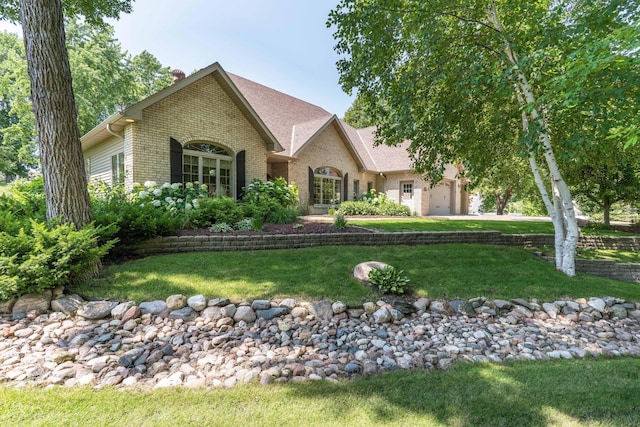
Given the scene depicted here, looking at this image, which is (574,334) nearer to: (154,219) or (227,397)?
(227,397)

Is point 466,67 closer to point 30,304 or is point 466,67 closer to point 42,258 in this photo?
point 42,258

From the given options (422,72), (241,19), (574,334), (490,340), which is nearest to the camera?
(490,340)

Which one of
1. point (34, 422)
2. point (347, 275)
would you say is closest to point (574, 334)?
point (347, 275)

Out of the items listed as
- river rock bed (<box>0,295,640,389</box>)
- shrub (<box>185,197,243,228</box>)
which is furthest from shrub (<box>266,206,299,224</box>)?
river rock bed (<box>0,295,640,389</box>)

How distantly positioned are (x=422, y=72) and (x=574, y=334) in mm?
5142

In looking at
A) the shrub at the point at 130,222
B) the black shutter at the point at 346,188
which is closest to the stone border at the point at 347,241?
the shrub at the point at 130,222

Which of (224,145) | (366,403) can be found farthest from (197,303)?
(224,145)

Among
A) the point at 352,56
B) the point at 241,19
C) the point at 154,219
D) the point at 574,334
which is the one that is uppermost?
the point at 241,19

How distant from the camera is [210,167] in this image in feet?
33.6

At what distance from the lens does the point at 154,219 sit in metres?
5.58

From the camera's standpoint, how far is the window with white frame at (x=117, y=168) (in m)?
9.39

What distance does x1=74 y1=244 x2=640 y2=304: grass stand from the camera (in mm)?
4395

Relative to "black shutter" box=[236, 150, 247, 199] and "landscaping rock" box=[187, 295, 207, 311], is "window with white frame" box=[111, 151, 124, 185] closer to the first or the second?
"black shutter" box=[236, 150, 247, 199]

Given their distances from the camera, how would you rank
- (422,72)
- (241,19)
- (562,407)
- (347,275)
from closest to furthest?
1. (562,407)
2. (347,275)
3. (422,72)
4. (241,19)
